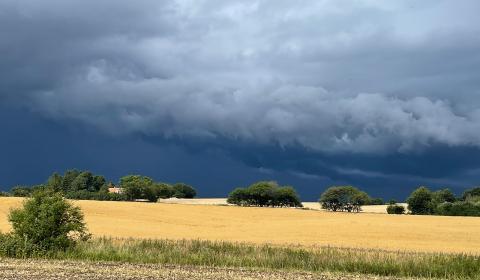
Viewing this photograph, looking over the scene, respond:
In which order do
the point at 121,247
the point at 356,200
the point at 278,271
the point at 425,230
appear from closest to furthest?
the point at 278,271 < the point at 121,247 < the point at 425,230 < the point at 356,200

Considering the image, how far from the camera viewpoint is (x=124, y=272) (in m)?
25.7

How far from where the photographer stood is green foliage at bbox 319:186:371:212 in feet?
464

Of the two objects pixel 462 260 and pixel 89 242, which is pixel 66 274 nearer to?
pixel 89 242

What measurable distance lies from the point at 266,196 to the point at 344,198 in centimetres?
1791

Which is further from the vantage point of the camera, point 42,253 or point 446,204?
point 446,204

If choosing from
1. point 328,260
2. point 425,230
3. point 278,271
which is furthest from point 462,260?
point 425,230

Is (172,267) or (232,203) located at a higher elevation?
(232,203)

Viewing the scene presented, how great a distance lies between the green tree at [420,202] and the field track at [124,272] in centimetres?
11090

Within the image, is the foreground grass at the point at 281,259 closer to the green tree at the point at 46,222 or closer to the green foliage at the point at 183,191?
the green tree at the point at 46,222

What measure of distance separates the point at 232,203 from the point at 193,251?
11064 cm

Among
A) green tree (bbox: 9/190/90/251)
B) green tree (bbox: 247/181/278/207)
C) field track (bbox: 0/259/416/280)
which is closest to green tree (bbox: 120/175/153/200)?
green tree (bbox: 247/181/278/207)

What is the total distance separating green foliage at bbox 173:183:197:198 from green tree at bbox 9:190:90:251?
5427 inches

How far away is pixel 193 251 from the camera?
33.9 meters

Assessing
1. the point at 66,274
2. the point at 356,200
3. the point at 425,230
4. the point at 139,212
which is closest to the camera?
the point at 66,274
